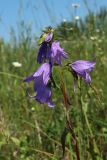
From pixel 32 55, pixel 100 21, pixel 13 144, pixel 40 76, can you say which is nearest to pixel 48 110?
pixel 13 144

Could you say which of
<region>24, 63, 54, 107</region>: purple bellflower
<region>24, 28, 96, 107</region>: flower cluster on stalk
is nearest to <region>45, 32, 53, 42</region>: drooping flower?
<region>24, 28, 96, 107</region>: flower cluster on stalk

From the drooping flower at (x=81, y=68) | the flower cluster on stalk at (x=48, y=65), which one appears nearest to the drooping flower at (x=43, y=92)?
the flower cluster on stalk at (x=48, y=65)

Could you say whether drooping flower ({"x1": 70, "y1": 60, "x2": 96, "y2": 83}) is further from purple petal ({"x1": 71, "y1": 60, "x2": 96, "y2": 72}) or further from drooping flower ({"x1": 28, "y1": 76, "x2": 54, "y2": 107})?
drooping flower ({"x1": 28, "y1": 76, "x2": 54, "y2": 107})

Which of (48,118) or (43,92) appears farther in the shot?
(48,118)

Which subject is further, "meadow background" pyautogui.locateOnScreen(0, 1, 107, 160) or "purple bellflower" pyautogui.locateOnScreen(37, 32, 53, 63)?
"meadow background" pyautogui.locateOnScreen(0, 1, 107, 160)

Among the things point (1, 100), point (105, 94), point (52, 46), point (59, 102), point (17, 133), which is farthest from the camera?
point (1, 100)

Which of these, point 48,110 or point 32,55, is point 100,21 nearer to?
point 32,55

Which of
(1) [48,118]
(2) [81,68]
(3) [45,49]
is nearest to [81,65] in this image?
(2) [81,68]

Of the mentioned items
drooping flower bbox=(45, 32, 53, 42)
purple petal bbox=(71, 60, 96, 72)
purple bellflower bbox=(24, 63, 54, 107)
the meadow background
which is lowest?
the meadow background

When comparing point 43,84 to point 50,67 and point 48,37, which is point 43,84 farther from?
point 48,37
